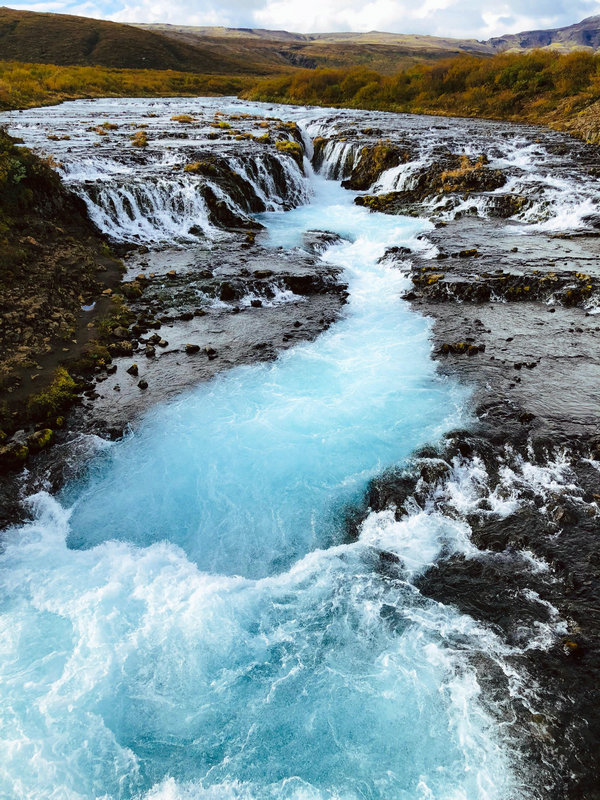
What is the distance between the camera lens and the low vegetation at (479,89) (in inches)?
1989

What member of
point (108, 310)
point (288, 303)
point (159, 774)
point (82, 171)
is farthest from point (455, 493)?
point (82, 171)

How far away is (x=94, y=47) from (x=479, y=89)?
98208 mm

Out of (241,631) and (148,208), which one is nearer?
(241,631)

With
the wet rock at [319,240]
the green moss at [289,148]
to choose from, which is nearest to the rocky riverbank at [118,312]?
the wet rock at [319,240]

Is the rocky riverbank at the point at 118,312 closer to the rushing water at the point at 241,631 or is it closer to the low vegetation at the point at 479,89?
the rushing water at the point at 241,631

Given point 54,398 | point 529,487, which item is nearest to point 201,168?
point 54,398

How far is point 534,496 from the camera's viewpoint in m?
10.5

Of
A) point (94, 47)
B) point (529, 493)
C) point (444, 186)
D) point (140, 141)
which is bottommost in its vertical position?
point (529, 493)

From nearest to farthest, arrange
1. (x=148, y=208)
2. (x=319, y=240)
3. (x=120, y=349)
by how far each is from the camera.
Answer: (x=120, y=349)
(x=319, y=240)
(x=148, y=208)

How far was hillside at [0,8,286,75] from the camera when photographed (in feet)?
335

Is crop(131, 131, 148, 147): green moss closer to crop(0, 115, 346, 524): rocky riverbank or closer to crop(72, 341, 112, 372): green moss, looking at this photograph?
crop(0, 115, 346, 524): rocky riverbank

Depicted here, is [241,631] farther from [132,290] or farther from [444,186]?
[444,186]

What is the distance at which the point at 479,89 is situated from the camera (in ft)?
194

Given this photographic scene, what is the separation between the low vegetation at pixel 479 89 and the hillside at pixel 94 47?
5238cm
